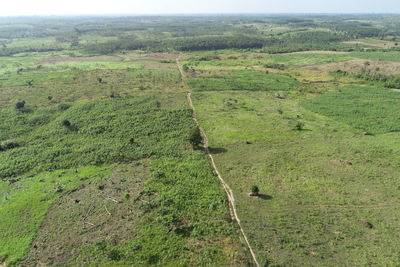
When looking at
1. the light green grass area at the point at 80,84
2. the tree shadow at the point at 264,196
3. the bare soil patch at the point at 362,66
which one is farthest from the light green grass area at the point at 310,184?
the bare soil patch at the point at 362,66

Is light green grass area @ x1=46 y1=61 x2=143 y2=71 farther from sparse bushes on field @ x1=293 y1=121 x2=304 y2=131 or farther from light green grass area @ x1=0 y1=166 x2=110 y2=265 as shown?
light green grass area @ x1=0 y1=166 x2=110 y2=265

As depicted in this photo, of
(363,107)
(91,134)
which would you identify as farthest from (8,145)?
(363,107)

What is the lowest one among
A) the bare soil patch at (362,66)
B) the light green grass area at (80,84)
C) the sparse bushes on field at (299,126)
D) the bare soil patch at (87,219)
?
the bare soil patch at (87,219)

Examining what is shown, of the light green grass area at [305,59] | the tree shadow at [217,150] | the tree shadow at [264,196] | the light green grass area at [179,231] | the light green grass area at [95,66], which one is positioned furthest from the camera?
the light green grass area at [305,59]

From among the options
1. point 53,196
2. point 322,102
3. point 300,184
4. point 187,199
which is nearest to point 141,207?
point 187,199

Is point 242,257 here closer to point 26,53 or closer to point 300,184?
point 300,184

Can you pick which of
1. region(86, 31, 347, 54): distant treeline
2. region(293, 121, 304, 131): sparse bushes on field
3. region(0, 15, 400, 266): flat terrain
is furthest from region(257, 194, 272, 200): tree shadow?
region(86, 31, 347, 54): distant treeline

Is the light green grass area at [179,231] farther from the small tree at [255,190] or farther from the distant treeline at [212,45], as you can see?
the distant treeline at [212,45]
